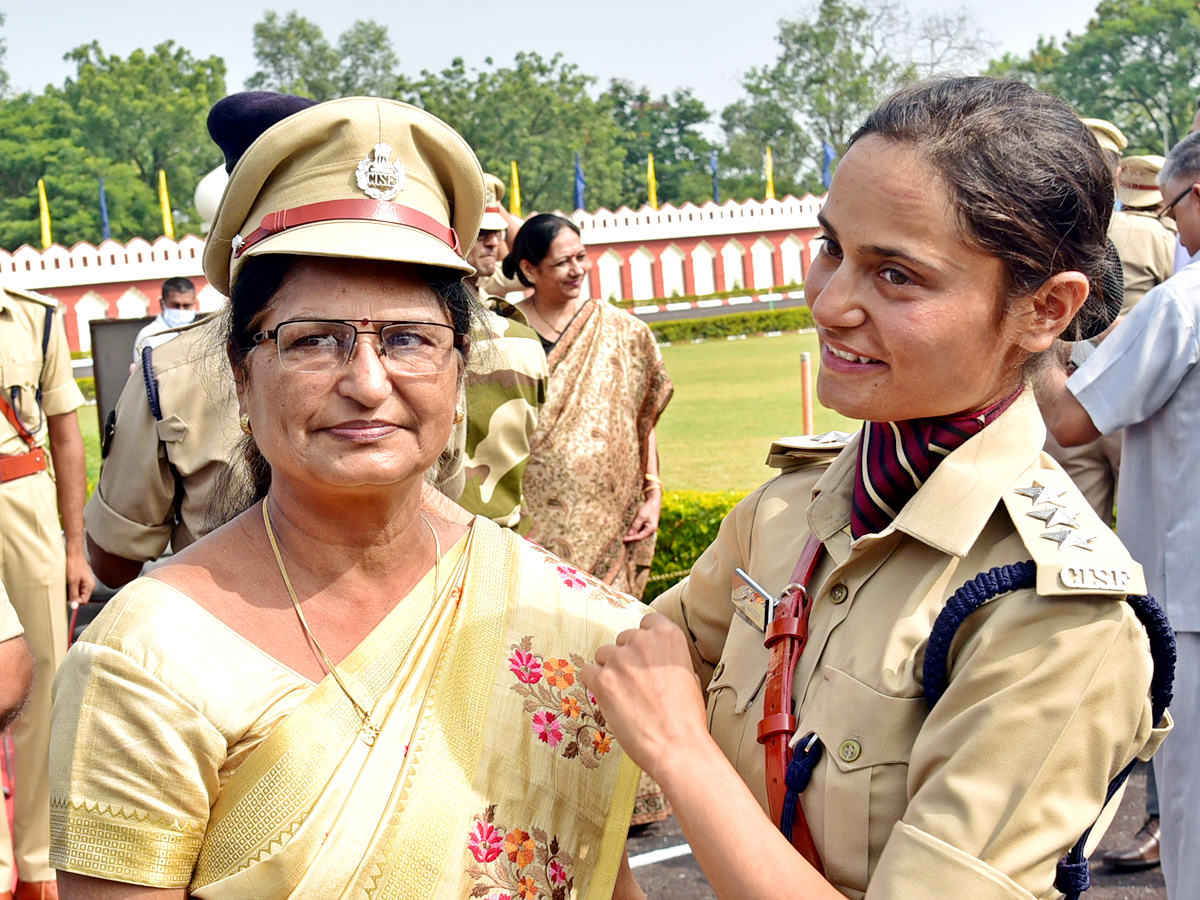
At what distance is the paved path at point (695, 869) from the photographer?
389cm

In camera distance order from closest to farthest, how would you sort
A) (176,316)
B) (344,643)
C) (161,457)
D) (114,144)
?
(344,643)
(161,457)
(176,316)
(114,144)

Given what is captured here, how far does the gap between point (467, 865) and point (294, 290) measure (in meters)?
0.91

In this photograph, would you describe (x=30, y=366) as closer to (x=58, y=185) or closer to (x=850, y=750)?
(x=850, y=750)

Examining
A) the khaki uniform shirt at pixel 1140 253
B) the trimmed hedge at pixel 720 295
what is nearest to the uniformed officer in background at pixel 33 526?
the khaki uniform shirt at pixel 1140 253

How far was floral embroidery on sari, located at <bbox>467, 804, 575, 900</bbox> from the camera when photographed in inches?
68.4

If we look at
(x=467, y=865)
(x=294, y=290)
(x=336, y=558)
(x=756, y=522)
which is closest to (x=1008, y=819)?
(x=756, y=522)

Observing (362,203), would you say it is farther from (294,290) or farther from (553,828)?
(553,828)

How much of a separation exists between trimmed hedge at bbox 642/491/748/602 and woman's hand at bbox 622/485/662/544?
181cm

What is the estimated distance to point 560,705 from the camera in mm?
1918

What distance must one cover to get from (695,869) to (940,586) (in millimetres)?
3072

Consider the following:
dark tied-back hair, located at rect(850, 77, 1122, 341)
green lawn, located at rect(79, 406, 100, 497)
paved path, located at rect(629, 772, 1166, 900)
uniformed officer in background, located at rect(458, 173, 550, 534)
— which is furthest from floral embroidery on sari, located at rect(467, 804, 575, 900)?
green lawn, located at rect(79, 406, 100, 497)

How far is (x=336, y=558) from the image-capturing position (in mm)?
1880

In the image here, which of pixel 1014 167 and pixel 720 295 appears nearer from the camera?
pixel 1014 167

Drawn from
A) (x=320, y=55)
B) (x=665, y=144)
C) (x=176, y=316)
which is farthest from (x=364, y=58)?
(x=176, y=316)
